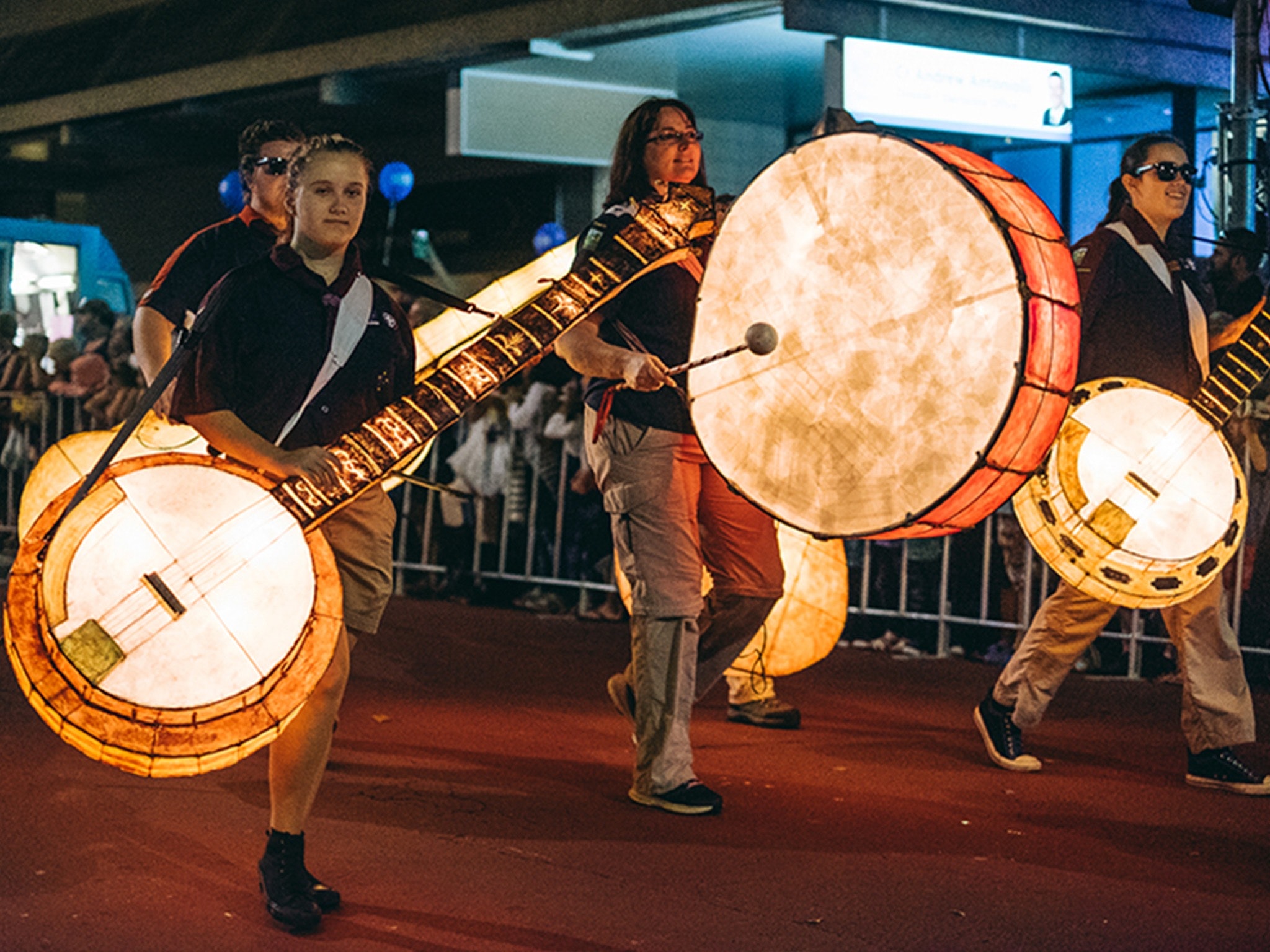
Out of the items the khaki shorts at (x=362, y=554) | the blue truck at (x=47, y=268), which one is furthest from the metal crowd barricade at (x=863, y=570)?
the blue truck at (x=47, y=268)

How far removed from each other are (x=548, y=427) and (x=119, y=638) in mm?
6952

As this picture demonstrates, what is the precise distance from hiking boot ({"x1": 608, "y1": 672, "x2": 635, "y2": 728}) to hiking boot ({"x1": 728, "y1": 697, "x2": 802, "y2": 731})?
1137 mm

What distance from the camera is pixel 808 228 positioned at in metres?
4.20

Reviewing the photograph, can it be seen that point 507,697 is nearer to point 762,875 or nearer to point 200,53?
point 762,875

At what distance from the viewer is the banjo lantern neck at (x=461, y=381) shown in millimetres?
3863

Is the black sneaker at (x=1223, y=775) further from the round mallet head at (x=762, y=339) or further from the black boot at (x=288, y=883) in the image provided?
the black boot at (x=288, y=883)

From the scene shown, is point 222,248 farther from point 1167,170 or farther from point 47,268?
point 47,268

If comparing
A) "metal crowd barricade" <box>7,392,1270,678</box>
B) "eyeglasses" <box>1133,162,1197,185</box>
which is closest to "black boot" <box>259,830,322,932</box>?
"eyeglasses" <box>1133,162,1197,185</box>

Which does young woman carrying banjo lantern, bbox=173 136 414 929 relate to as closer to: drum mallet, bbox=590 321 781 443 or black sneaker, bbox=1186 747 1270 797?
drum mallet, bbox=590 321 781 443

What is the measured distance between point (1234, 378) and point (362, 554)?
2918 millimetres

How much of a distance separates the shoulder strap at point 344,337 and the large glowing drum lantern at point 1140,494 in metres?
2.19

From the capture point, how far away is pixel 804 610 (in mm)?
6527

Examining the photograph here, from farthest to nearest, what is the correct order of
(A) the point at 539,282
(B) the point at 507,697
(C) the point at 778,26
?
(C) the point at 778,26, (B) the point at 507,697, (A) the point at 539,282

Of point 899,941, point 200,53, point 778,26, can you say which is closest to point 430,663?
point 899,941
